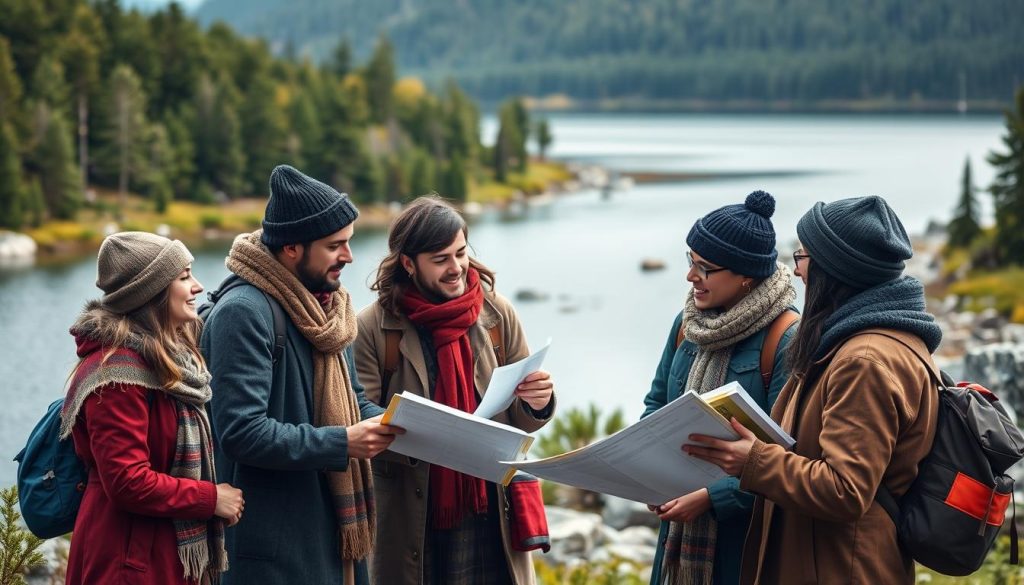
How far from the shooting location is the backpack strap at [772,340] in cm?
377

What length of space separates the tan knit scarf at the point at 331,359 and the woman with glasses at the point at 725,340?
3.09 feet

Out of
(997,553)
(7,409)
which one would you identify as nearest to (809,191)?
(7,409)

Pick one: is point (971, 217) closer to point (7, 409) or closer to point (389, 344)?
point (7, 409)

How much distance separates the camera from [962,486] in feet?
9.78

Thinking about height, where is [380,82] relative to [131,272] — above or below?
below

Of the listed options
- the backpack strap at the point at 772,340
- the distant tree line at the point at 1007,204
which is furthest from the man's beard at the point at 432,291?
the distant tree line at the point at 1007,204

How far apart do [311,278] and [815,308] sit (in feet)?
5.04

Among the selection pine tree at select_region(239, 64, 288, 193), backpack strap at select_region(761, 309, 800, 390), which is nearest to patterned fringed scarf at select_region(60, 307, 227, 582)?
backpack strap at select_region(761, 309, 800, 390)

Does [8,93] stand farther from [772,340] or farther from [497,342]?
[772,340]

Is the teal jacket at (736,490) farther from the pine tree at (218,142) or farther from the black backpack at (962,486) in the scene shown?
the pine tree at (218,142)

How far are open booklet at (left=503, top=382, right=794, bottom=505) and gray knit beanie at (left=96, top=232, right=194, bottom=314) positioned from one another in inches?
44.7

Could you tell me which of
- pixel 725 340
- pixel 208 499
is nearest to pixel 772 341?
pixel 725 340

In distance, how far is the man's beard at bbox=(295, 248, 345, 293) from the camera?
3.66 meters

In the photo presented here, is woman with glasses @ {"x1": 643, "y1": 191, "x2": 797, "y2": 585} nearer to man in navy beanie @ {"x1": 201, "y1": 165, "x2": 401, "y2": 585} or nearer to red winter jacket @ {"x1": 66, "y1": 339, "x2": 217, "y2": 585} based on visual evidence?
man in navy beanie @ {"x1": 201, "y1": 165, "x2": 401, "y2": 585}
